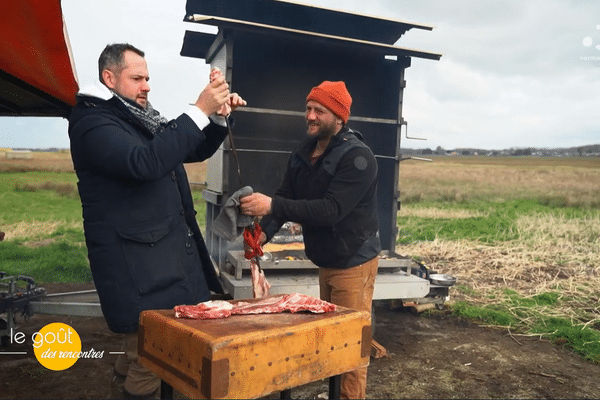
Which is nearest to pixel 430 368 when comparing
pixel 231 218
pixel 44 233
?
pixel 231 218

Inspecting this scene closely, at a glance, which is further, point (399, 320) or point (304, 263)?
point (399, 320)

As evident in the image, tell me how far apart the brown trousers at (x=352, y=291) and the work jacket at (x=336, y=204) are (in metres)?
0.07

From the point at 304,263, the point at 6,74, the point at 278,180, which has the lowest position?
the point at 304,263

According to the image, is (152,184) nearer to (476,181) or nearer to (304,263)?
(304,263)

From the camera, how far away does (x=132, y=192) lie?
2.56 meters

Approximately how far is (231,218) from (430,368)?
297cm

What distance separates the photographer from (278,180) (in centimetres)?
669

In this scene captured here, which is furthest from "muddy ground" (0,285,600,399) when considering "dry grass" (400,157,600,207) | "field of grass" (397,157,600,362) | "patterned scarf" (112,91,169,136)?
"dry grass" (400,157,600,207)

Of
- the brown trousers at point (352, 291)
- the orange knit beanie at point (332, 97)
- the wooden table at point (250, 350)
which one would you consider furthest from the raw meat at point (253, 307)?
the orange knit beanie at point (332, 97)

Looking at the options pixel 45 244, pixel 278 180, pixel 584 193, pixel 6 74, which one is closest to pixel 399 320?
pixel 278 180

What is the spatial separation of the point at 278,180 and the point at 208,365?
16.1 ft

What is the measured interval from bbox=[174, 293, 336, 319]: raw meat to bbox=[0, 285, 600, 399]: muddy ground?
2087 millimetres

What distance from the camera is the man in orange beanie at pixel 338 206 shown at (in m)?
3.30

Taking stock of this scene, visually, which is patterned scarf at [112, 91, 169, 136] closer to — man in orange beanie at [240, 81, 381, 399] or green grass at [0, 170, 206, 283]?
man in orange beanie at [240, 81, 381, 399]
